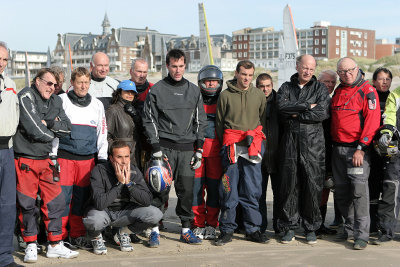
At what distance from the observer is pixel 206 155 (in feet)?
19.5

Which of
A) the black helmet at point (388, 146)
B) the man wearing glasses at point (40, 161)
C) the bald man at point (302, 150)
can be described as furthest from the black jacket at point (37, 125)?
the black helmet at point (388, 146)

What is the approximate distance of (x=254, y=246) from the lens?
18.5ft

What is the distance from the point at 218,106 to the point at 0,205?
8.94ft

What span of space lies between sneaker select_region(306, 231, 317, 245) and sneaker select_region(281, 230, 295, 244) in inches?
7.7

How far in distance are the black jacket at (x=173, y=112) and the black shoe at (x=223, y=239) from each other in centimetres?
121

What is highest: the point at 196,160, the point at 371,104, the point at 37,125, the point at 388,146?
the point at 371,104

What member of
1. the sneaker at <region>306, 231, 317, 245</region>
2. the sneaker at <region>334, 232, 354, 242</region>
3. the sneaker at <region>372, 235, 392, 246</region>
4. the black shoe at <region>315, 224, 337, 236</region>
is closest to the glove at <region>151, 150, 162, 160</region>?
the sneaker at <region>306, 231, 317, 245</region>

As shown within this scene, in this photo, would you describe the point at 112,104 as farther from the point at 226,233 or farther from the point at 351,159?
the point at 351,159

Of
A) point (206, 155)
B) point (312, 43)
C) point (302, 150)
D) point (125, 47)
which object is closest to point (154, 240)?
point (206, 155)

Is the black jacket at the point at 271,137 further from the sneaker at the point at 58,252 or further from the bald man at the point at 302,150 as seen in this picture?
the sneaker at the point at 58,252

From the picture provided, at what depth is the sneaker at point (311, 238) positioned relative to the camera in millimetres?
5730

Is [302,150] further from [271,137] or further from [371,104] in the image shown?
[371,104]

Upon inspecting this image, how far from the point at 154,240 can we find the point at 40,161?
5.36 feet

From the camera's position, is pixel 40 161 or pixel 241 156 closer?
pixel 40 161
